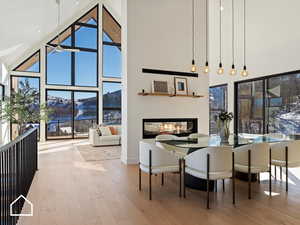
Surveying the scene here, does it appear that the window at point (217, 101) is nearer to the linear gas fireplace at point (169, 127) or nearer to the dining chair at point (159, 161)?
the linear gas fireplace at point (169, 127)

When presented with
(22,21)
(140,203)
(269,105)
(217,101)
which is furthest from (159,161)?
(22,21)

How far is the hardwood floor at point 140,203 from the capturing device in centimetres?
240

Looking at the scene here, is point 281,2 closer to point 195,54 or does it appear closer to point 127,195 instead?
point 195,54

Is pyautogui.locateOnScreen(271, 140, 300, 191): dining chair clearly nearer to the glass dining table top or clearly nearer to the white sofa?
the glass dining table top

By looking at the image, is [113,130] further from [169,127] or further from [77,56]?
[77,56]

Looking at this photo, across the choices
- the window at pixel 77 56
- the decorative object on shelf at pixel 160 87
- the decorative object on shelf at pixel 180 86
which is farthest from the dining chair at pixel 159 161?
the window at pixel 77 56

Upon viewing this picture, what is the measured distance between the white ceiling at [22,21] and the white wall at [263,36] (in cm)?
546

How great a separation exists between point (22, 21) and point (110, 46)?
4.93 m

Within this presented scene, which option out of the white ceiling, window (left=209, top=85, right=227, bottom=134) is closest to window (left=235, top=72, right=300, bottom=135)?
window (left=209, top=85, right=227, bottom=134)

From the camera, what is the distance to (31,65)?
8930mm

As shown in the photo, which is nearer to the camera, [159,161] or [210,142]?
[159,161]

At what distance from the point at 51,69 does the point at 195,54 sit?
6614mm

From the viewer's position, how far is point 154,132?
5.46 m

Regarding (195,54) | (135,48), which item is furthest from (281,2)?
(135,48)
